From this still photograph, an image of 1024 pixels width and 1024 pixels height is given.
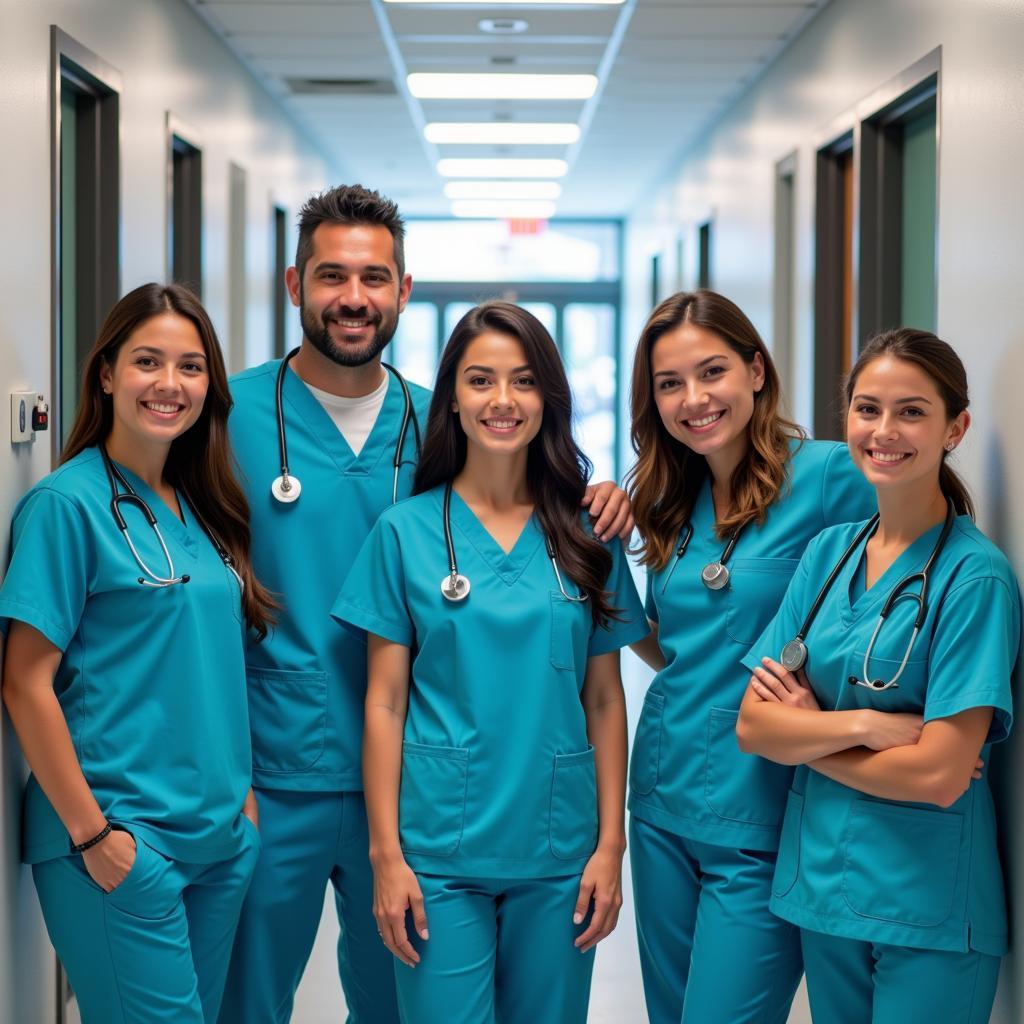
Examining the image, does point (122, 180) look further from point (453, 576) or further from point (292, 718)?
point (453, 576)

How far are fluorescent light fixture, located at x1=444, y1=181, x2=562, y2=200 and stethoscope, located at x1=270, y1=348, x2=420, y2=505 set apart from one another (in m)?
7.24

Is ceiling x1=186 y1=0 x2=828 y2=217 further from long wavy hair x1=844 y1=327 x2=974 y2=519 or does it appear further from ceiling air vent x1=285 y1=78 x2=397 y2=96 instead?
long wavy hair x1=844 y1=327 x2=974 y2=519

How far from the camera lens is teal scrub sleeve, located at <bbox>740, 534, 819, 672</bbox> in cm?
198

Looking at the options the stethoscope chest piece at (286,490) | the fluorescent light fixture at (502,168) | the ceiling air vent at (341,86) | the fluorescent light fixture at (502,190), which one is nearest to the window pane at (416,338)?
the fluorescent light fixture at (502,190)

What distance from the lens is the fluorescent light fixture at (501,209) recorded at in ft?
34.3

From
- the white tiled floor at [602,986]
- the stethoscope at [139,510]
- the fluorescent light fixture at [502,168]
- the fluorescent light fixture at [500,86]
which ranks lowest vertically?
the white tiled floor at [602,986]

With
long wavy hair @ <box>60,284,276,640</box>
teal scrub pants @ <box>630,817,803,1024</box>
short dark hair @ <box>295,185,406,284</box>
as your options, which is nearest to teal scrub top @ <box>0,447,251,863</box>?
long wavy hair @ <box>60,284,276,640</box>

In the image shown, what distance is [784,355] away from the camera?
5.04 m

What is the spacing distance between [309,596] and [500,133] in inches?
214

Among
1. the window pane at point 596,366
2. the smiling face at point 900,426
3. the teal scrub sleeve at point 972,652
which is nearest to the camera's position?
the teal scrub sleeve at point 972,652

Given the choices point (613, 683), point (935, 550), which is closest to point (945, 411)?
point (935, 550)

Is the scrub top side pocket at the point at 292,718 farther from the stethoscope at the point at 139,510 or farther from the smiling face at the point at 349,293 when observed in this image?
the smiling face at the point at 349,293

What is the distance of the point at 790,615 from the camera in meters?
1.99

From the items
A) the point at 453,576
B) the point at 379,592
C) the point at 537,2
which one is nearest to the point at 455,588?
the point at 453,576
